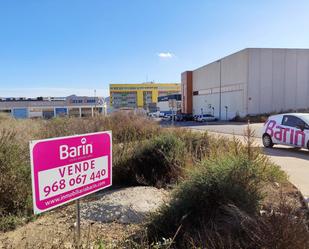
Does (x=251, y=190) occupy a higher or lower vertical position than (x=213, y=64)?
lower

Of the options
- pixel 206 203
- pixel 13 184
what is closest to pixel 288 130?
pixel 206 203

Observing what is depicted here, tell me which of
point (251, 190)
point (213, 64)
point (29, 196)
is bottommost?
point (29, 196)

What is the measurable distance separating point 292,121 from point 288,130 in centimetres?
42

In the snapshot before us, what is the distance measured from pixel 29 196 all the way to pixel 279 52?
45.6 metres

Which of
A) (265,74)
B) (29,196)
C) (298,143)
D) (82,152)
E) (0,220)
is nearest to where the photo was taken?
(82,152)

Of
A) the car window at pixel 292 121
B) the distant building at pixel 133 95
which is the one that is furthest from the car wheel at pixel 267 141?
the distant building at pixel 133 95

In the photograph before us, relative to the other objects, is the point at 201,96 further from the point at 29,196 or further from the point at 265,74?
the point at 29,196

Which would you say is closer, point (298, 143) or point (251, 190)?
point (251, 190)

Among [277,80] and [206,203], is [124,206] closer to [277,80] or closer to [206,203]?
[206,203]

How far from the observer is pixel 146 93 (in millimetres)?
112375

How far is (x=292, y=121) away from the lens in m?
12.0

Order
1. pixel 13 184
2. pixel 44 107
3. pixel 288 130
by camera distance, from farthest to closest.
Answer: pixel 44 107, pixel 288 130, pixel 13 184

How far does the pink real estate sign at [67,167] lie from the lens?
90.4 inches

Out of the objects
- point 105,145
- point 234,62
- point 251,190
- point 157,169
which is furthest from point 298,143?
point 234,62
